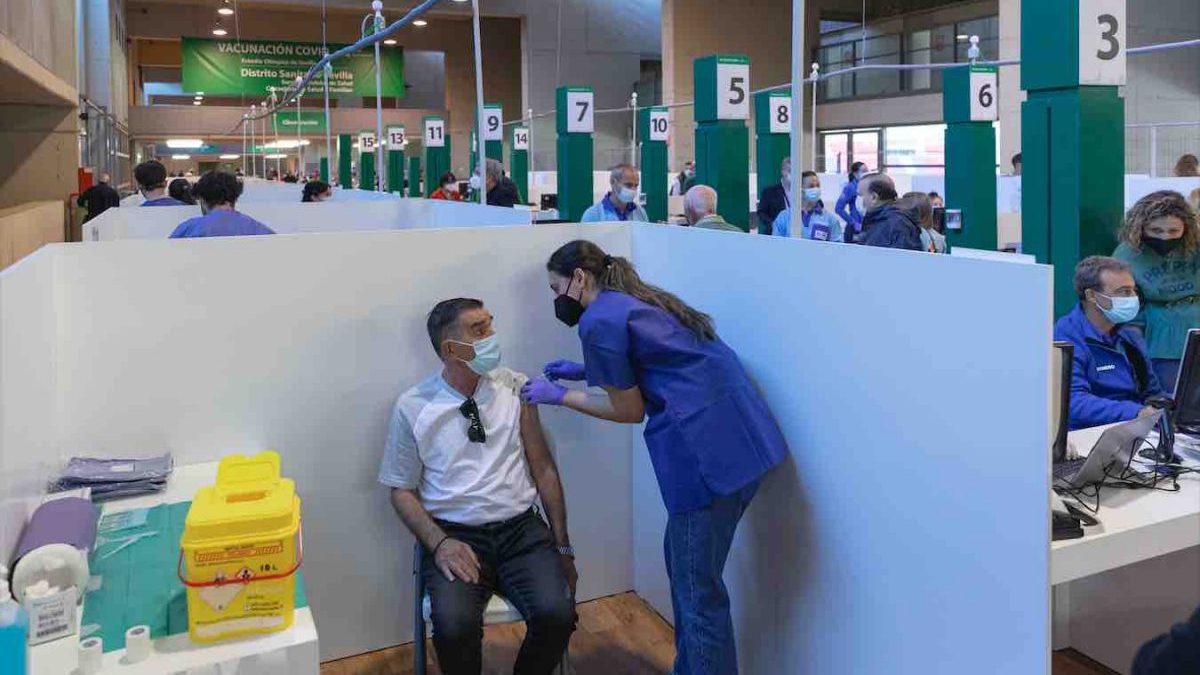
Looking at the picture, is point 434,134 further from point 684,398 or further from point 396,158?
point 684,398

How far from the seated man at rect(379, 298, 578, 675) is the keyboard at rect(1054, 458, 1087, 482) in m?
1.18

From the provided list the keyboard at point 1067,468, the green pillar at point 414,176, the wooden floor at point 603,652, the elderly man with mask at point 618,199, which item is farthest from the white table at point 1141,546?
the green pillar at point 414,176

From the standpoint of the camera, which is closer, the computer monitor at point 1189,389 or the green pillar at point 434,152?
the computer monitor at point 1189,389

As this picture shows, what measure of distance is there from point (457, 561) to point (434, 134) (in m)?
8.68

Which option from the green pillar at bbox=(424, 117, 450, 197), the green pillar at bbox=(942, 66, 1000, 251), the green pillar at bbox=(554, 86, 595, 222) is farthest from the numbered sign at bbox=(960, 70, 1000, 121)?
the green pillar at bbox=(424, 117, 450, 197)

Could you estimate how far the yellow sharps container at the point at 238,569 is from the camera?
1.89 m

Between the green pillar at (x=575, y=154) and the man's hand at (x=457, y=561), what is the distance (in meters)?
4.05

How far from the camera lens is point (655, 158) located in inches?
293

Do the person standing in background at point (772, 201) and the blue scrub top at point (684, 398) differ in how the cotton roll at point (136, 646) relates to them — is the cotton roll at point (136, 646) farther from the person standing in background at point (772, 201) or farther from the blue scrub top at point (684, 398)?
the person standing in background at point (772, 201)

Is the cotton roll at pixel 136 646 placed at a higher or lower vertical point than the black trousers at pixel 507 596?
higher

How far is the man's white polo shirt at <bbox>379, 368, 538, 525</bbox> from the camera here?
8.96ft

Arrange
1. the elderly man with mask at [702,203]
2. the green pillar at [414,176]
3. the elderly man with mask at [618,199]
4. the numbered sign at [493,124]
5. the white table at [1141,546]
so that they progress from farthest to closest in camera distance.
Result: the green pillar at [414,176] < the numbered sign at [493,124] < the elderly man with mask at [618,199] < the elderly man with mask at [702,203] < the white table at [1141,546]

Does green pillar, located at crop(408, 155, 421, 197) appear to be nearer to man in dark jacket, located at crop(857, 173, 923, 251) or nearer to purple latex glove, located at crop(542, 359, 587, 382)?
man in dark jacket, located at crop(857, 173, 923, 251)

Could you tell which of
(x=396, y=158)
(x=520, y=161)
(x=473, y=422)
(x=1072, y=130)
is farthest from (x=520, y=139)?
(x=473, y=422)
